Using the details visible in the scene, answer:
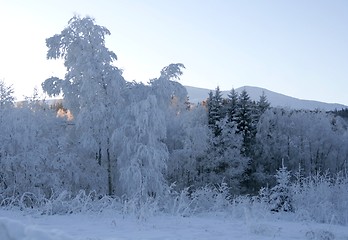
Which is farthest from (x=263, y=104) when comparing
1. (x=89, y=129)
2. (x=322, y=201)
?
(x=322, y=201)

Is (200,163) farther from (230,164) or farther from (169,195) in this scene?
(169,195)

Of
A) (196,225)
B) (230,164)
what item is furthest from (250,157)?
(196,225)

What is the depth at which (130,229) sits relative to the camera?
8.27 metres

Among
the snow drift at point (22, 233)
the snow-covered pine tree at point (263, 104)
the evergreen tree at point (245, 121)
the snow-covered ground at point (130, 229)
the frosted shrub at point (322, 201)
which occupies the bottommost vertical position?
the frosted shrub at point (322, 201)

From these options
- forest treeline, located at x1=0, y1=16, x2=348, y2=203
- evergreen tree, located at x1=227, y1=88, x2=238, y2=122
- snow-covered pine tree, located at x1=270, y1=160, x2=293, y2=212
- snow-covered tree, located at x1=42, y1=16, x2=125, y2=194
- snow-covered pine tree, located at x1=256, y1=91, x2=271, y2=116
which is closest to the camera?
snow-covered pine tree, located at x1=270, y1=160, x2=293, y2=212

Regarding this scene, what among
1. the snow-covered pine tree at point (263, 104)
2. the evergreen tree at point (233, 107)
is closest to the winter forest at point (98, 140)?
the evergreen tree at point (233, 107)

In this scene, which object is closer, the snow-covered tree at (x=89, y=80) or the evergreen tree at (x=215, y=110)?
the snow-covered tree at (x=89, y=80)

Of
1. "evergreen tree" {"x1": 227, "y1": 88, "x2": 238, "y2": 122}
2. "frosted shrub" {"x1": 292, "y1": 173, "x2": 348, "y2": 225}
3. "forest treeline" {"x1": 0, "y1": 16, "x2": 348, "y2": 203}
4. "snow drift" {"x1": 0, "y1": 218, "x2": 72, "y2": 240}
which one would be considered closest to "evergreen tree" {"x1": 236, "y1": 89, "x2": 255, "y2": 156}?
"evergreen tree" {"x1": 227, "y1": 88, "x2": 238, "y2": 122}

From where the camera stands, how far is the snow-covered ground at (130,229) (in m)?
6.77

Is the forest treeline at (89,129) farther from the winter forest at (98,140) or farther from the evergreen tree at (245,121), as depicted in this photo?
the evergreen tree at (245,121)

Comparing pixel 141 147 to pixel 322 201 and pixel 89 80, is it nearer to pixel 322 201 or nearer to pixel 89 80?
pixel 89 80

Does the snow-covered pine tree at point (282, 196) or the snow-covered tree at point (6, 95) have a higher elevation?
the snow-covered tree at point (6, 95)

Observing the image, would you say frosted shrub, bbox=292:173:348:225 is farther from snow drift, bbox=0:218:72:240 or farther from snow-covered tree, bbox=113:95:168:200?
snow drift, bbox=0:218:72:240

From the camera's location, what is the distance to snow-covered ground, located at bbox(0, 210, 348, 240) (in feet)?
22.2
